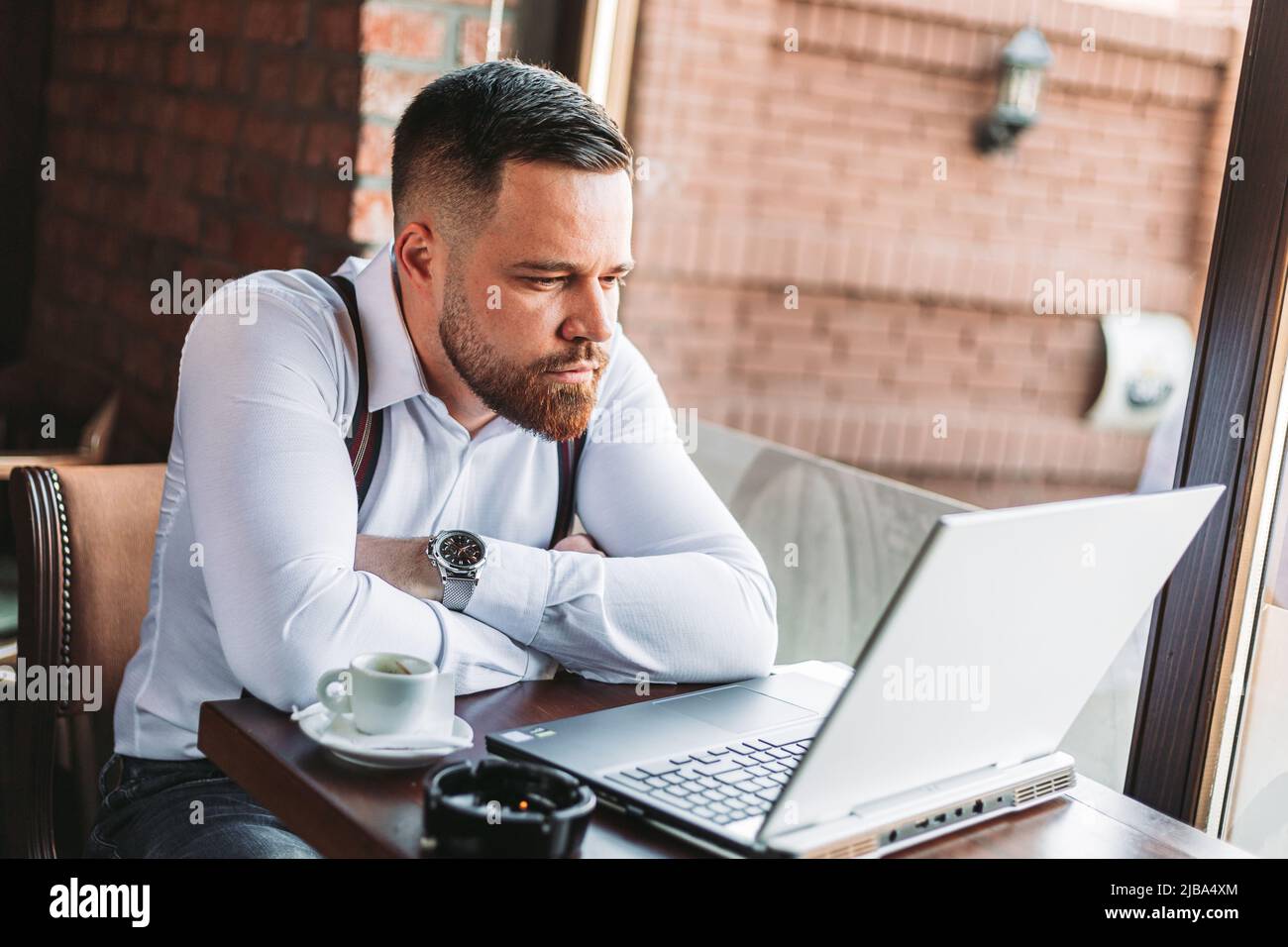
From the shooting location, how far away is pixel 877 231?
2.70 m

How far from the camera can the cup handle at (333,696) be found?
1.13m

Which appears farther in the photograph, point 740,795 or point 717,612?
point 717,612

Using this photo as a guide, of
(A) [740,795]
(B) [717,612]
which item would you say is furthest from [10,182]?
(A) [740,795]

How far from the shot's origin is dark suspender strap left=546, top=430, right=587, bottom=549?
169 centimetres

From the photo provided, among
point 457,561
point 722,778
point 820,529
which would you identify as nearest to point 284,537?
point 457,561

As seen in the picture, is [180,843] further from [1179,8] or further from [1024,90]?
[1024,90]

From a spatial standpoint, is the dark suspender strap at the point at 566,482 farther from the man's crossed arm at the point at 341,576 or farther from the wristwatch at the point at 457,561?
the wristwatch at the point at 457,561

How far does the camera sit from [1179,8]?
6.20 ft

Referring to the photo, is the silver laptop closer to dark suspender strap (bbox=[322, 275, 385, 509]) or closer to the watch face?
the watch face

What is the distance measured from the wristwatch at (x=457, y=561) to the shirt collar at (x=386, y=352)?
0.68 ft

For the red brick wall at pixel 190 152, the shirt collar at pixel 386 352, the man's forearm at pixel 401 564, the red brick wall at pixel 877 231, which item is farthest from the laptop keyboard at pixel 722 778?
the red brick wall at pixel 190 152

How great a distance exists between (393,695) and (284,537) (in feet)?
0.96

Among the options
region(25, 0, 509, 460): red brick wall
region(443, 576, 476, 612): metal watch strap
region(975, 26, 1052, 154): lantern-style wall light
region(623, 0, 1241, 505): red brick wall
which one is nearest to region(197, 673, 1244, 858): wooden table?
region(443, 576, 476, 612): metal watch strap
